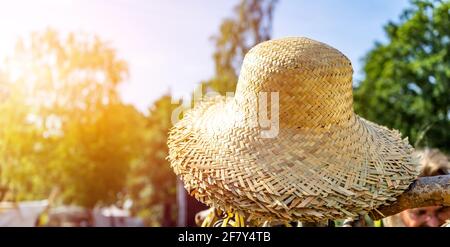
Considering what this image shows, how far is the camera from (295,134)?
2.20 meters

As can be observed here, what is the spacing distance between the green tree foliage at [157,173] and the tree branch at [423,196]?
29.1 m

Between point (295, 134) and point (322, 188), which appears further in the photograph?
point (295, 134)

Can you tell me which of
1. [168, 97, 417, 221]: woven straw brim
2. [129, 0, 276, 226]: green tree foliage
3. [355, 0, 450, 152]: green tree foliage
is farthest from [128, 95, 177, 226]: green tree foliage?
[168, 97, 417, 221]: woven straw brim

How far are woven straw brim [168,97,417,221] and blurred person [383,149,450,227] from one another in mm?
924

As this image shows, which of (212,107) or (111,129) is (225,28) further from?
(212,107)

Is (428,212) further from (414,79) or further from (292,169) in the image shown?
(414,79)

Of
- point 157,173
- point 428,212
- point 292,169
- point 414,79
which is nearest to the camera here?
point 292,169

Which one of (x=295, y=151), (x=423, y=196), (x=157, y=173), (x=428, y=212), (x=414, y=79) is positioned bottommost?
(x=157, y=173)

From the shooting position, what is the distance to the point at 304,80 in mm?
2184

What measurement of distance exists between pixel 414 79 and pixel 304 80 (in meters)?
12.3

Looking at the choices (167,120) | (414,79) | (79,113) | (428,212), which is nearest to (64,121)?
(79,113)
